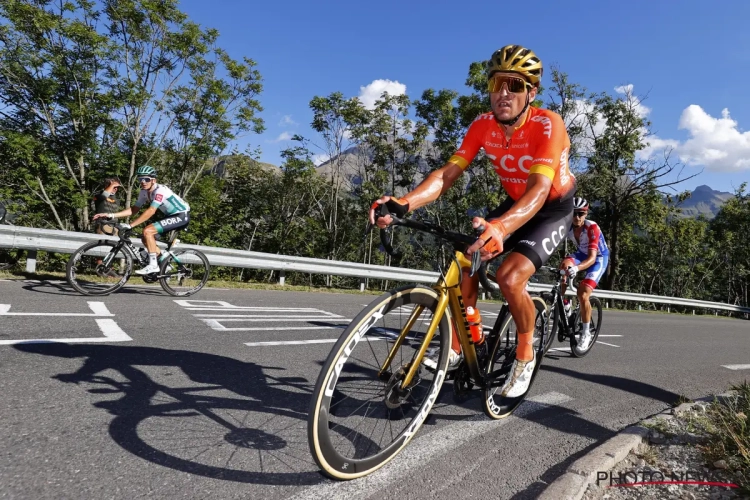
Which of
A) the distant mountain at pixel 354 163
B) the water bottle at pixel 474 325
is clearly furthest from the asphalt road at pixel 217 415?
the distant mountain at pixel 354 163

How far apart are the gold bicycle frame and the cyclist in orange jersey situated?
0.08 meters

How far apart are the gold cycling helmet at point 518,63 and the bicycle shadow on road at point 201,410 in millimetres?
2660

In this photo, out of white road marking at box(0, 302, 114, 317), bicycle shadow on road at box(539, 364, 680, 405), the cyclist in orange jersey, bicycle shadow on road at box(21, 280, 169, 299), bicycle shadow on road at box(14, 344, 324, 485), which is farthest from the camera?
bicycle shadow on road at box(21, 280, 169, 299)

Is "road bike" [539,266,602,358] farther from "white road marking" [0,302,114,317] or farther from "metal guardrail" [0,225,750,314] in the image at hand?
"white road marking" [0,302,114,317]

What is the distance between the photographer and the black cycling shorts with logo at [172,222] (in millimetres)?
7422

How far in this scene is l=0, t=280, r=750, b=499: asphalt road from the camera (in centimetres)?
204

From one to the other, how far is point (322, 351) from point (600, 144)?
3098cm

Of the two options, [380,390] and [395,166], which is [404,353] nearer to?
[380,390]

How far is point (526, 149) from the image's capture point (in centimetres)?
301

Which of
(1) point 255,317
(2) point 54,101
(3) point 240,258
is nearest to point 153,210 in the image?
(1) point 255,317

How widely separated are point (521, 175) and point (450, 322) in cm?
130

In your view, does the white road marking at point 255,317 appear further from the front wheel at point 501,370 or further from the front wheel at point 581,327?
the front wheel at point 501,370

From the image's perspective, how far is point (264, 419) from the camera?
2.71 m

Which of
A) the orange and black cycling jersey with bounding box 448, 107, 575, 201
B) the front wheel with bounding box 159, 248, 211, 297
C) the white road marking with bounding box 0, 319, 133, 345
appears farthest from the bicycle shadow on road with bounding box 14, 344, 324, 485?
the front wheel with bounding box 159, 248, 211, 297
